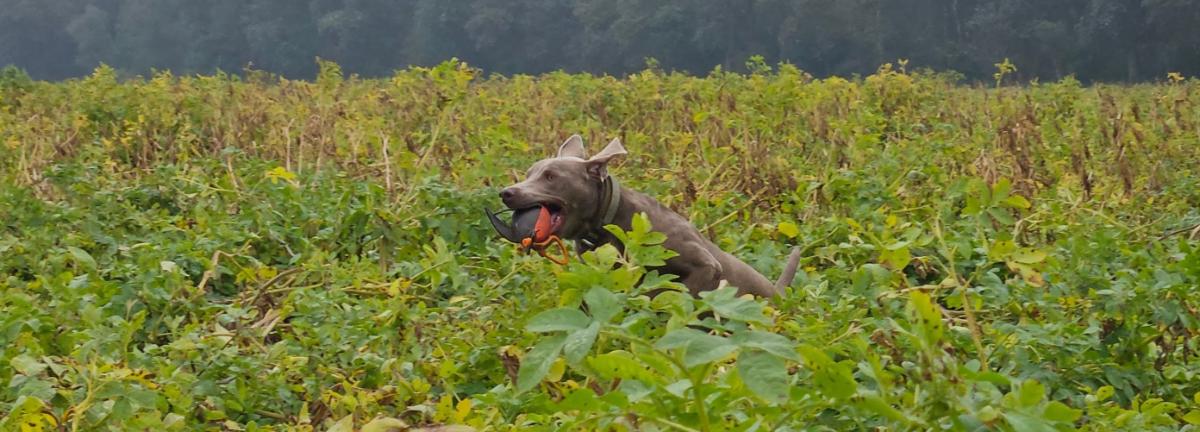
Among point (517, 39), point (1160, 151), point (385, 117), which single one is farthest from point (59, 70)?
point (1160, 151)

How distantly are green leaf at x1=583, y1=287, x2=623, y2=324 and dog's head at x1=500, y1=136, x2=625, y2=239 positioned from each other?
92.1 inches

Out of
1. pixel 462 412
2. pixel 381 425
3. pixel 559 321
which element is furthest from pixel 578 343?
pixel 462 412

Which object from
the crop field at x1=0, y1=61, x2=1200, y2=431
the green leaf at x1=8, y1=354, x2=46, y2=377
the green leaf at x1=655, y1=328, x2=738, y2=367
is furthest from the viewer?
the green leaf at x1=8, y1=354, x2=46, y2=377

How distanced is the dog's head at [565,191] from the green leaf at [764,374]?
8.17ft

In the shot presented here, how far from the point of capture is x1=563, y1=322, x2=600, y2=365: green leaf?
6.07 ft

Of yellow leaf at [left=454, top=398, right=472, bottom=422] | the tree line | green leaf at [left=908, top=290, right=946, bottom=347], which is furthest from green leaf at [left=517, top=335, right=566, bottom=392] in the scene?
the tree line

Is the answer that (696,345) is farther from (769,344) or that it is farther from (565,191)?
(565,191)

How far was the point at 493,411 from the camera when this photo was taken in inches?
118

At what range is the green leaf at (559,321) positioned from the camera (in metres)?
1.88

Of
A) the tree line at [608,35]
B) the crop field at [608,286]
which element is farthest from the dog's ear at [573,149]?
the tree line at [608,35]

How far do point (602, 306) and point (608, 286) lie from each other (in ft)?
1.72

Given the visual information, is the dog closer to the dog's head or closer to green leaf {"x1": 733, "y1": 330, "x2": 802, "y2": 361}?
the dog's head

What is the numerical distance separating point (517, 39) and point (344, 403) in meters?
44.9

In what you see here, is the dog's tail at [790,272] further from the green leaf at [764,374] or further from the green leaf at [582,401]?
the green leaf at [764,374]
